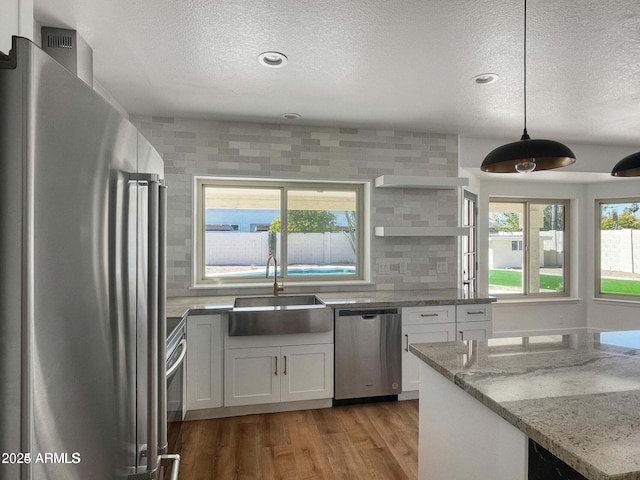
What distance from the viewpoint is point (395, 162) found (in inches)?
152

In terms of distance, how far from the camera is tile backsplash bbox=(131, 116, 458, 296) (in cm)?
343

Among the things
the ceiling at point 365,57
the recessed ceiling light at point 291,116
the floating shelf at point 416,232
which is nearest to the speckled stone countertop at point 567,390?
the ceiling at point 365,57

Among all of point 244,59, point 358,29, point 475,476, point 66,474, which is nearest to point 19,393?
point 66,474

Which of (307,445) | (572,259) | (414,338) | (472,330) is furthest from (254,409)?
(572,259)

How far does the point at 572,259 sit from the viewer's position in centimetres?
544

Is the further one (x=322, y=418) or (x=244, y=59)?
(x=322, y=418)

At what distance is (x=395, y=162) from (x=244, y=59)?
6.76 feet

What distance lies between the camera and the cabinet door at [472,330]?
10.7 ft

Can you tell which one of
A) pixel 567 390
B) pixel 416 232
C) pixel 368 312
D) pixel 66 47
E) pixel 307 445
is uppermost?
pixel 66 47

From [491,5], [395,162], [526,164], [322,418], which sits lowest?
[322,418]

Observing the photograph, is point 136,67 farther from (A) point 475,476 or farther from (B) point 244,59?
(A) point 475,476

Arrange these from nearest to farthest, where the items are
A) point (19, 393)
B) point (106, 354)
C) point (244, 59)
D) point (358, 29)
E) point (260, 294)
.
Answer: point (19, 393), point (106, 354), point (358, 29), point (244, 59), point (260, 294)

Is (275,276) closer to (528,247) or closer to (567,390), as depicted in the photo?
(567,390)

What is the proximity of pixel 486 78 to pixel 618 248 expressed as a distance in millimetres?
4372
